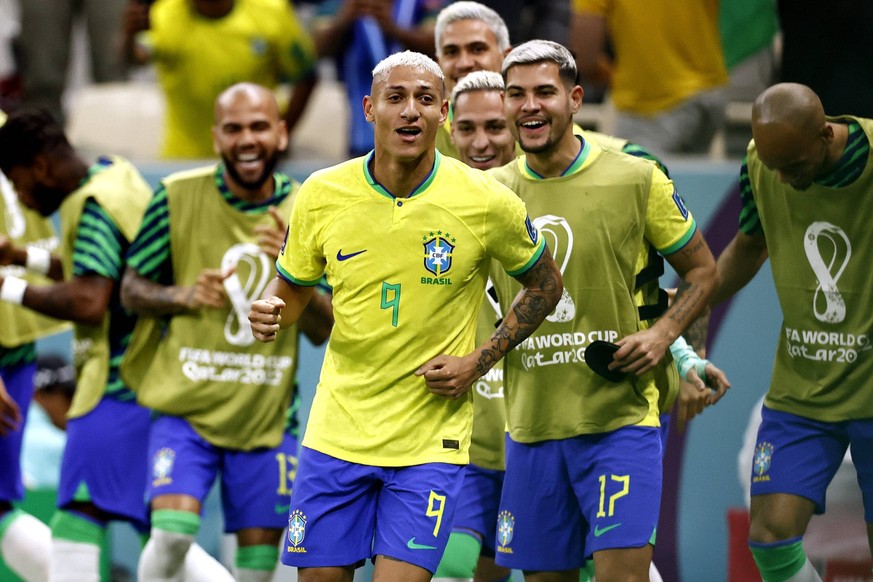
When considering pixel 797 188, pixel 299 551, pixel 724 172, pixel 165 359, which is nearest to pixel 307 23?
pixel 724 172

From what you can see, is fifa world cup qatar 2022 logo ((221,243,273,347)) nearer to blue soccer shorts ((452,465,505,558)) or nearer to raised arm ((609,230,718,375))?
blue soccer shorts ((452,465,505,558))

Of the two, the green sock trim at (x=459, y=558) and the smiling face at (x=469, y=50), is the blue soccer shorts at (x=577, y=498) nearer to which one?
the green sock trim at (x=459, y=558)

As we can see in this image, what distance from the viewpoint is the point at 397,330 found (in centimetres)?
538

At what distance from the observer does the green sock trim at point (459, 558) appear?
→ 257 inches

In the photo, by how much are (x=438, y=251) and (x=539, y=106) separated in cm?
78

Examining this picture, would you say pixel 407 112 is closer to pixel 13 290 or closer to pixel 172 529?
pixel 172 529

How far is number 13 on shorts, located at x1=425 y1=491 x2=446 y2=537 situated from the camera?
5320 millimetres

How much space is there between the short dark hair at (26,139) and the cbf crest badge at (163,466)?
153cm

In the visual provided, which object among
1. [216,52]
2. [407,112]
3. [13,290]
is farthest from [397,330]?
[216,52]

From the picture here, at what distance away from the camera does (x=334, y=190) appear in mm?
5445

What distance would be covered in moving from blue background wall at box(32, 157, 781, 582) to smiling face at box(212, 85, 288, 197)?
254 centimetres

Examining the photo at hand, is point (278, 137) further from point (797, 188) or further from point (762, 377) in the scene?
point (762, 377)

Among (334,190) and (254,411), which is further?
(254,411)

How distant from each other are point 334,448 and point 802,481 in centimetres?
194
